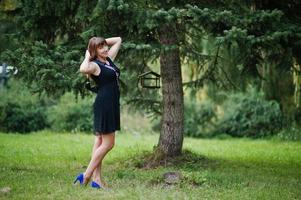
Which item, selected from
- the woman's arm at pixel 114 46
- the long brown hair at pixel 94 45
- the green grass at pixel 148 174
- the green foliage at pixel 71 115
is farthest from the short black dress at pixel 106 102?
the green foliage at pixel 71 115

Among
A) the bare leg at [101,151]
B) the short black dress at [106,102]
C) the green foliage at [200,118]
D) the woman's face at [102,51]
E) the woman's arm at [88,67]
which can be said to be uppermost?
the woman's face at [102,51]

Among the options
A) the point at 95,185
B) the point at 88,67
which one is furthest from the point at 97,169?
the point at 88,67

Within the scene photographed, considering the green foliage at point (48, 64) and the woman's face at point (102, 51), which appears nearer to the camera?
the woman's face at point (102, 51)

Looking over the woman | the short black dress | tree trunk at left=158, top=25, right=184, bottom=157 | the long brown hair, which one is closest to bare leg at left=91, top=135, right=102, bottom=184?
the woman

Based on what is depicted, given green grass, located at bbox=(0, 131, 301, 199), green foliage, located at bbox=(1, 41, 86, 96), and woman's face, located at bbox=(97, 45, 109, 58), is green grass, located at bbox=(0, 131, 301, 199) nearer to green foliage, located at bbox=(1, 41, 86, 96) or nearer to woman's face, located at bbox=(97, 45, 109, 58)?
green foliage, located at bbox=(1, 41, 86, 96)

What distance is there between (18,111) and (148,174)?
1169 centimetres

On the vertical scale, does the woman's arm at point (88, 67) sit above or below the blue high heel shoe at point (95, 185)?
above

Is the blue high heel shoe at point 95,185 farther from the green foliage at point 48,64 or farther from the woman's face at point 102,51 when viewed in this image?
the green foliage at point 48,64

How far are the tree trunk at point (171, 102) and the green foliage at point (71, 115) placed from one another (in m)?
9.68

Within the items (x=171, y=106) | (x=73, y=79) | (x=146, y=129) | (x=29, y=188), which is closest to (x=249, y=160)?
(x=171, y=106)

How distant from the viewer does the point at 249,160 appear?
11.0 m

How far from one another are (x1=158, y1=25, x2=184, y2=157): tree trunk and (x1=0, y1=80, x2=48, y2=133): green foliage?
10066 mm

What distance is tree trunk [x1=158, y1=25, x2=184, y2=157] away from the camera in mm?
9562

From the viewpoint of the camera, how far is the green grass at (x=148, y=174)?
6.48 m
